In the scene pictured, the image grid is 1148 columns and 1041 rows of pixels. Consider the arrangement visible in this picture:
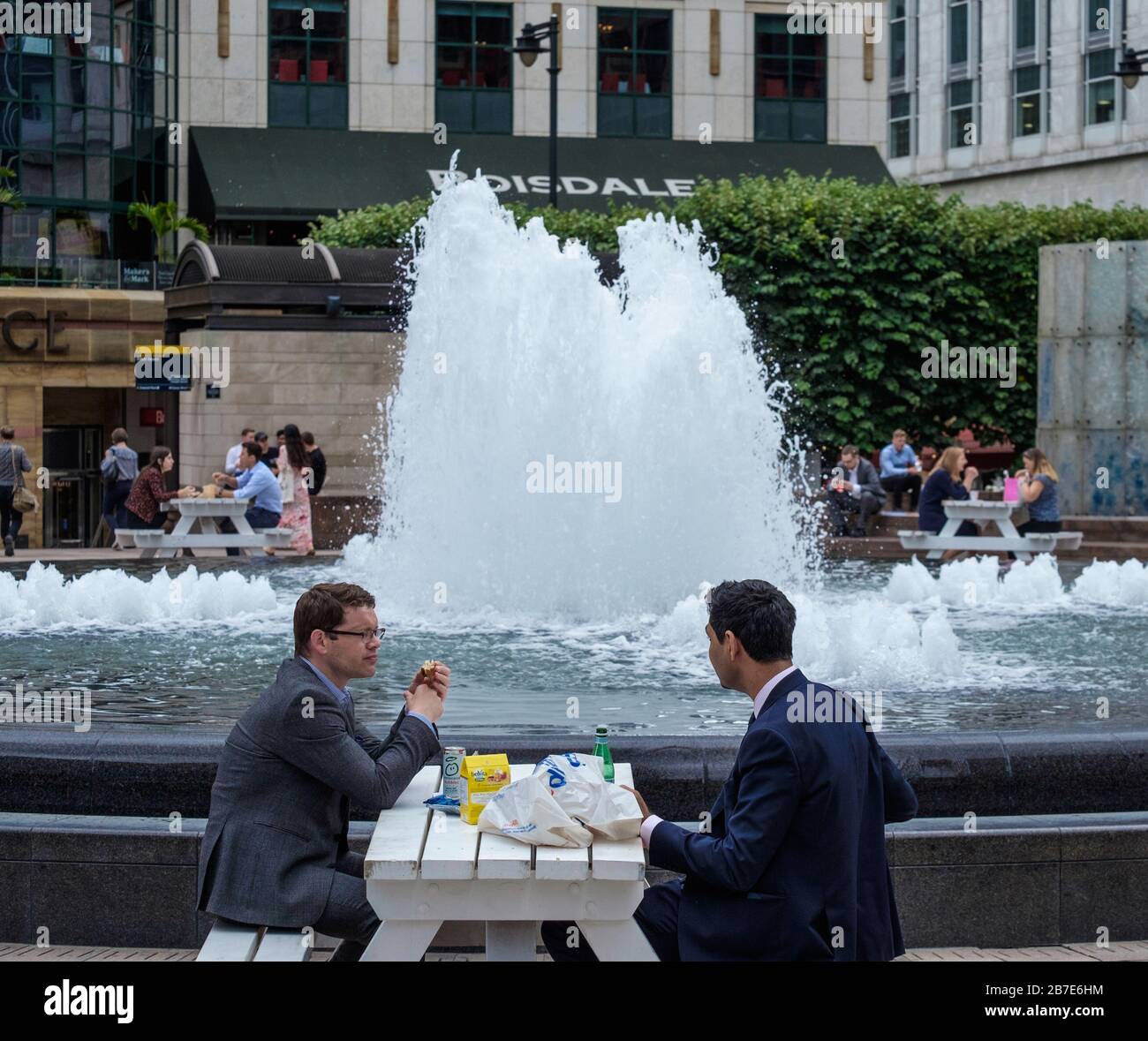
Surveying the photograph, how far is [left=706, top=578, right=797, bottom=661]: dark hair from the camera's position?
4.58 m

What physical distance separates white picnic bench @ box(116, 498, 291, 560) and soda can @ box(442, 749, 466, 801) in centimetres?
1313

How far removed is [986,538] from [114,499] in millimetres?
10824

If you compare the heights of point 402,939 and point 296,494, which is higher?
point 296,494

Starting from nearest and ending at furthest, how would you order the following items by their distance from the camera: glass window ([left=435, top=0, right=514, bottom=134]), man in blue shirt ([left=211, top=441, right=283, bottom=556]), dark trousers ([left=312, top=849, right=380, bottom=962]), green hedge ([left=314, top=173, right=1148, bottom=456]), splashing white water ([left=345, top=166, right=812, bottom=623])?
dark trousers ([left=312, top=849, right=380, bottom=962]) → splashing white water ([left=345, top=166, right=812, bottom=623]) → man in blue shirt ([left=211, top=441, right=283, bottom=556]) → green hedge ([left=314, top=173, right=1148, bottom=456]) → glass window ([left=435, top=0, right=514, bottom=134])

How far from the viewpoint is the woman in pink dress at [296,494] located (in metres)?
19.5

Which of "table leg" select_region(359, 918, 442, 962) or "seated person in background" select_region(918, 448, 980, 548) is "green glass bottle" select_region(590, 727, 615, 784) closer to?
"table leg" select_region(359, 918, 442, 962)

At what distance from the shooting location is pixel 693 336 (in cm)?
1480

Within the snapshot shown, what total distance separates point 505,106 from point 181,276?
50.6 ft

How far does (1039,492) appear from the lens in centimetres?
1814

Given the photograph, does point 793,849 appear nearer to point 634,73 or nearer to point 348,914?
point 348,914

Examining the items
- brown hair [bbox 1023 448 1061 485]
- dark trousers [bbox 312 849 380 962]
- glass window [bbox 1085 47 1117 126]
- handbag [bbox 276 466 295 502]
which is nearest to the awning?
glass window [bbox 1085 47 1117 126]

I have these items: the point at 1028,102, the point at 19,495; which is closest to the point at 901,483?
the point at 19,495
